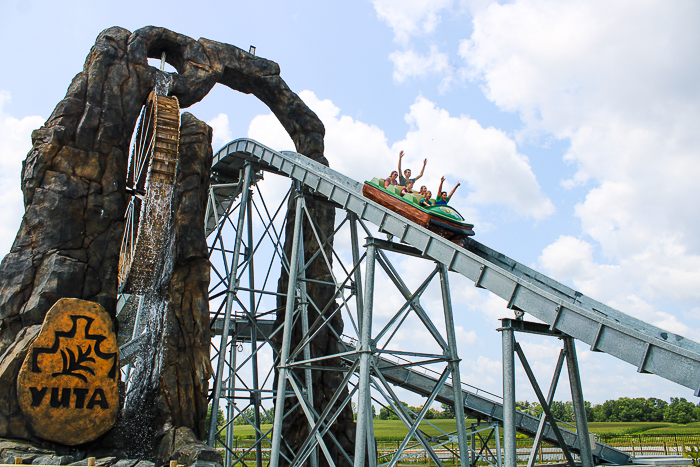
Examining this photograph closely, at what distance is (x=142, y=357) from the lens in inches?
669

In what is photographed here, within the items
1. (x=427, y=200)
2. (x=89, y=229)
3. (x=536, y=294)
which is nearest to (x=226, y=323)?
(x=89, y=229)

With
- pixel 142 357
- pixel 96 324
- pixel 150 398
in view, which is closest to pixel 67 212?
pixel 96 324

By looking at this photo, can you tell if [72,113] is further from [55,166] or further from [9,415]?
[9,415]

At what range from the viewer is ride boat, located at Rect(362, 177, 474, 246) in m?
13.9

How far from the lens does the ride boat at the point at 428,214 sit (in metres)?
13.9

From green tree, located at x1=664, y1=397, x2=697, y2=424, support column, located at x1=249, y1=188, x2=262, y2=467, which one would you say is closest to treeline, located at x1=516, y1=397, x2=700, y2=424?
green tree, located at x1=664, y1=397, x2=697, y2=424

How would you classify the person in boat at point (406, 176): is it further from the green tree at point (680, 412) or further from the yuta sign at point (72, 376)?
the green tree at point (680, 412)

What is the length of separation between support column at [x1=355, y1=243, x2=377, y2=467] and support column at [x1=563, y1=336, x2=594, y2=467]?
13.8 ft

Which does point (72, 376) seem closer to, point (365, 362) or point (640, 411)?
point (365, 362)

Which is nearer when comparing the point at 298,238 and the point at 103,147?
the point at 298,238

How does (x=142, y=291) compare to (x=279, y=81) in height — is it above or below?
below

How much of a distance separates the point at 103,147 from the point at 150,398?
7907 millimetres

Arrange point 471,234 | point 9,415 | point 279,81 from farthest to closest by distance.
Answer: point 279,81, point 471,234, point 9,415

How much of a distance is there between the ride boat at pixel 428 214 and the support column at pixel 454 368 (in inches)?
37.4
